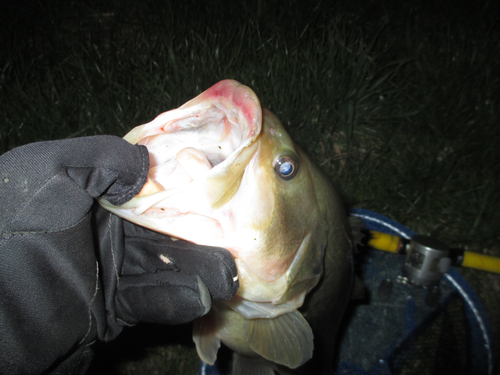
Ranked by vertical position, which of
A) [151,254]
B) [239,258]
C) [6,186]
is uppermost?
[6,186]

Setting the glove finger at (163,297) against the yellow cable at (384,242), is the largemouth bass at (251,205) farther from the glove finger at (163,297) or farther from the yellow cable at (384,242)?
the yellow cable at (384,242)

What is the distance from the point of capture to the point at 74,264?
44.1 inches

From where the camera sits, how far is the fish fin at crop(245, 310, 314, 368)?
1.53m

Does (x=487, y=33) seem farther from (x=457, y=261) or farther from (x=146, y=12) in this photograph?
(x=146, y=12)

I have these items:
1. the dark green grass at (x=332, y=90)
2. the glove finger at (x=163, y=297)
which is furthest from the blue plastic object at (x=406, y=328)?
the glove finger at (x=163, y=297)

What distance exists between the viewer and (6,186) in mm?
949

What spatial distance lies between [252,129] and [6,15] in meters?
5.42

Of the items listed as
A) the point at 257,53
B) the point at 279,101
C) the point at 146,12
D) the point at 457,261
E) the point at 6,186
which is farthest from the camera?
the point at 146,12

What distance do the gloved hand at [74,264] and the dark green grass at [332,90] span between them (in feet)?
8.14

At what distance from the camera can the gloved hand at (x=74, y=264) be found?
984mm

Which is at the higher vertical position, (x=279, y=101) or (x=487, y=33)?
(x=487, y=33)

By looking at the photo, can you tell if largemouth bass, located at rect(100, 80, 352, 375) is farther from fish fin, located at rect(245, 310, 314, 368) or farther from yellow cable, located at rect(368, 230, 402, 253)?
yellow cable, located at rect(368, 230, 402, 253)

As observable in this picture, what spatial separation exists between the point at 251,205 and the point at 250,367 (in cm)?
146

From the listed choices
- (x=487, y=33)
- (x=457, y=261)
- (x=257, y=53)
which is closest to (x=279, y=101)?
(x=257, y=53)
